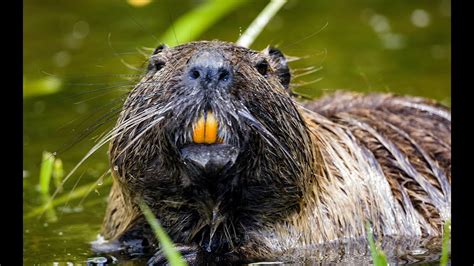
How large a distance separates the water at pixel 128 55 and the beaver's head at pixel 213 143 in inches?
44.8

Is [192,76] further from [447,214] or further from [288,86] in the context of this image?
[447,214]

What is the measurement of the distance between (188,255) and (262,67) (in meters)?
0.85

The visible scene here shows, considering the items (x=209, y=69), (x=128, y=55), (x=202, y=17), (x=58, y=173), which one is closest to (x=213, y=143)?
(x=209, y=69)

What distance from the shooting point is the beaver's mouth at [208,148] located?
427cm

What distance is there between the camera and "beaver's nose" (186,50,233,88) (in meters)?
4.22

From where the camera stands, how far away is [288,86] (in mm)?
5102

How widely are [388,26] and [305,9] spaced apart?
89cm

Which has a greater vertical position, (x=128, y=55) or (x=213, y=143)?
(x=128, y=55)

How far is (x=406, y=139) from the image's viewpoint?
586cm

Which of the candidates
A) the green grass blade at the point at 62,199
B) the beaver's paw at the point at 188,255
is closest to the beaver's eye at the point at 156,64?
the beaver's paw at the point at 188,255

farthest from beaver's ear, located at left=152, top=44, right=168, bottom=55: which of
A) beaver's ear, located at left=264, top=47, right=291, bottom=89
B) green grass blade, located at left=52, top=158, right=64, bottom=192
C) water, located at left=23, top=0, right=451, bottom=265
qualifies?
green grass blade, located at left=52, top=158, right=64, bottom=192

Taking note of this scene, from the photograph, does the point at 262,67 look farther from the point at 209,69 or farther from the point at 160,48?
the point at 209,69

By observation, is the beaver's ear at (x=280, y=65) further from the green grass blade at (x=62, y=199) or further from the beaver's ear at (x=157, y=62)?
the green grass blade at (x=62, y=199)

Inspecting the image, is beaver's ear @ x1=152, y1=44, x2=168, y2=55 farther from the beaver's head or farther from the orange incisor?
the orange incisor
